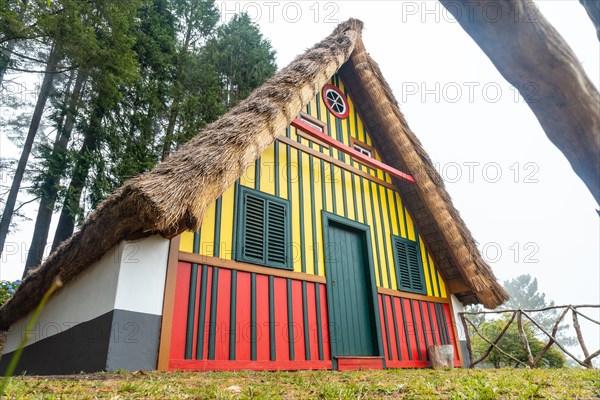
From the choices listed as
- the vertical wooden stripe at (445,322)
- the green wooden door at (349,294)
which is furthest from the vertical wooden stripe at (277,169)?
the vertical wooden stripe at (445,322)

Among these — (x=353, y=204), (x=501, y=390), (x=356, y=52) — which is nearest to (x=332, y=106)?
(x=356, y=52)

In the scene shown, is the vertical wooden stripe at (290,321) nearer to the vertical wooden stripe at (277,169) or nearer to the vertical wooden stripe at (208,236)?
the vertical wooden stripe at (208,236)

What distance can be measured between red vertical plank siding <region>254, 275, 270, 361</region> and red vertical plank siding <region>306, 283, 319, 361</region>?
70 cm

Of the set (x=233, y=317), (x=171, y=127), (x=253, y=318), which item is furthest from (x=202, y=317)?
(x=171, y=127)

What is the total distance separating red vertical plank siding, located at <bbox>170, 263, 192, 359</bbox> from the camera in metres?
4.00

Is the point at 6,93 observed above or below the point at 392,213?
above

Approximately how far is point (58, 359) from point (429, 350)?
5.56 meters

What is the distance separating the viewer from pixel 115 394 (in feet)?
7.00

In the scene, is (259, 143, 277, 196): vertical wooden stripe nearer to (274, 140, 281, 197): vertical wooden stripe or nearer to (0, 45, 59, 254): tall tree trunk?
(274, 140, 281, 197): vertical wooden stripe

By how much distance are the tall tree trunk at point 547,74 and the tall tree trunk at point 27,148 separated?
10.3 m

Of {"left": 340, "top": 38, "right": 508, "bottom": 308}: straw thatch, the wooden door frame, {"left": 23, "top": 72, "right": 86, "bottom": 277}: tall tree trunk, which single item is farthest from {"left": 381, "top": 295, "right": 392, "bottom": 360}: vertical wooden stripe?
{"left": 23, "top": 72, "right": 86, "bottom": 277}: tall tree trunk

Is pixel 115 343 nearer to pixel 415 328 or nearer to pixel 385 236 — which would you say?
pixel 385 236

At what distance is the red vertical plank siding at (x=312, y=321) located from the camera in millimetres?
5109

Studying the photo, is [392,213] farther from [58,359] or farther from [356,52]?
[58,359]
